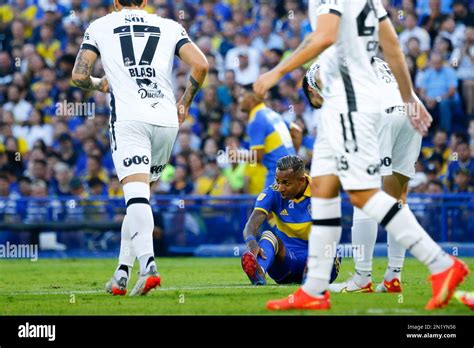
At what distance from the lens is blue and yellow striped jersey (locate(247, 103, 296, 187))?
13.1 meters

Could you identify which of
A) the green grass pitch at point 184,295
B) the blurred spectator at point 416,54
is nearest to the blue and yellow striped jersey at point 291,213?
the green grass pitch at point 184,295

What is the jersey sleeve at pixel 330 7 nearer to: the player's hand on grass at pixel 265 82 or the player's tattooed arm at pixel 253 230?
the player's hand on grass at pixel 265 82

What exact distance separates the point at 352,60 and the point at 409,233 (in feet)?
4.14

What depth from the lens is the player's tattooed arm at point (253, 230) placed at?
9719 mm

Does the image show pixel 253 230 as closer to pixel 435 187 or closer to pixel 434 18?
pixel 435 187

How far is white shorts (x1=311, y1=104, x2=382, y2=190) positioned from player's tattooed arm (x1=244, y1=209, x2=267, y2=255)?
271cm

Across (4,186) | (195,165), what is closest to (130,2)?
(195,165)

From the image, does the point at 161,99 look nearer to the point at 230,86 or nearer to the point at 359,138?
the point at 359,138

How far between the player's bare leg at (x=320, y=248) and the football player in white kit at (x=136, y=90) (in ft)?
5.94

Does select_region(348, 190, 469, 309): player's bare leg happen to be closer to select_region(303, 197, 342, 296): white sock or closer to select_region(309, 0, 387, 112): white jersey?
select_region(303, 197, 342, 296): white sock

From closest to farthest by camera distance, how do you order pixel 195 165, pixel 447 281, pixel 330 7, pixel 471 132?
pixel 447 281, pixel 330 7, pixel 471 132, pixel 195 165

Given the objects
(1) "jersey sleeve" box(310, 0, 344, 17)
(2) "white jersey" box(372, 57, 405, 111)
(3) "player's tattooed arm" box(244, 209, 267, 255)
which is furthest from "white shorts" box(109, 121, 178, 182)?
(1) "jersey sleeve" box(310, 0, 344, 17)

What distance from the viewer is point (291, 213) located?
10.0 m
